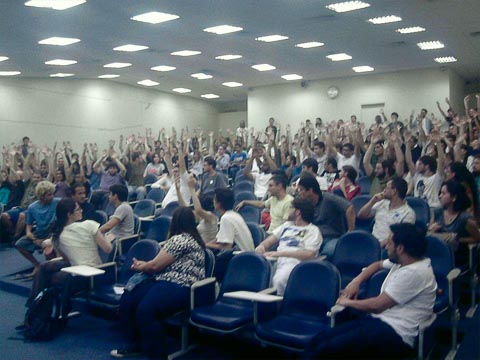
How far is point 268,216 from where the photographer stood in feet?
20.1

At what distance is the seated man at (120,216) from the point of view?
565 cm

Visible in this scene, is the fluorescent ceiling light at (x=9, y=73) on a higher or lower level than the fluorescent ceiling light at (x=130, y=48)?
lower


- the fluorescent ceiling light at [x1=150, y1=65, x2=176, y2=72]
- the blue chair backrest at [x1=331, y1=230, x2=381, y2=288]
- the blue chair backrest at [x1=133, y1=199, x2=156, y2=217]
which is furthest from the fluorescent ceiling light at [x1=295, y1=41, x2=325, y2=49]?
the blue chair backrest at [x1=331, y1=230, x2=381, y2=288]

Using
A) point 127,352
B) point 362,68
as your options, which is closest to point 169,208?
point 127,352

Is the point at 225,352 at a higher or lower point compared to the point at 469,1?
lower

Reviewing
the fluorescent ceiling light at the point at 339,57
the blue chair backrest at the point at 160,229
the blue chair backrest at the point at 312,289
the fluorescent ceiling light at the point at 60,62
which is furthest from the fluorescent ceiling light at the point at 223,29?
the blue chair backrest at the point at 312,289

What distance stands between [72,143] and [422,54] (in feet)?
33.5

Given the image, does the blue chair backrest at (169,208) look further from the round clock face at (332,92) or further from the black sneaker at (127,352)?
the round clock face at (332,92)

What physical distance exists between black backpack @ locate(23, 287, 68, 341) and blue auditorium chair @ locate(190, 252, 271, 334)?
58.4 inches

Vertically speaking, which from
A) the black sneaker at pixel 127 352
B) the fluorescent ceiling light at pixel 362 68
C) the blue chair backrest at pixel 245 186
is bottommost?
the black sneaker at pixel 127 352

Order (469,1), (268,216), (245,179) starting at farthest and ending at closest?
1. (245,179)
2. (469,1)
3. (268,216)

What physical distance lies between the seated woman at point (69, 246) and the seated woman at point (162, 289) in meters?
0.93

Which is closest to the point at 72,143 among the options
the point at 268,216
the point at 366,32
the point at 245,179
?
the point at 245,179

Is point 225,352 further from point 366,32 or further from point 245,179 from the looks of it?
point 366,32
